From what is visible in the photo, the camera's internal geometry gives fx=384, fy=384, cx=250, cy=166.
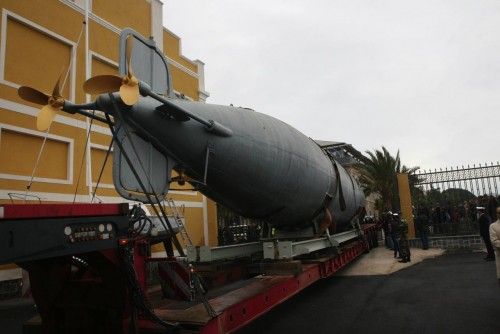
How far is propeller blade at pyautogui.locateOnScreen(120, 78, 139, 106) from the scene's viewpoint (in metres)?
3.47

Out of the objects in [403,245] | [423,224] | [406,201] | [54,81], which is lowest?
[403,245]

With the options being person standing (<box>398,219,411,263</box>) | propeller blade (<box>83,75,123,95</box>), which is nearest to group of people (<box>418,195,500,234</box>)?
person standing (<box>398,219,411,263</box>)

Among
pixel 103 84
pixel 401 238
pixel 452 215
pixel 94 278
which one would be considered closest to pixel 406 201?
pixel 452 215

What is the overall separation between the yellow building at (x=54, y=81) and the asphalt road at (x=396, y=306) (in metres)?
6.62

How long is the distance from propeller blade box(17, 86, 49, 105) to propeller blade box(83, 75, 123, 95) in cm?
90

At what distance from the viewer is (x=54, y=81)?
11969 millimetres

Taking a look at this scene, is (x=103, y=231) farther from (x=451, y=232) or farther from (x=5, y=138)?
(x=451, y=232)

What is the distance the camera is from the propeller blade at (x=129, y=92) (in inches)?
137

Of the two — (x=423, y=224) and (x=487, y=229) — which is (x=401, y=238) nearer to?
(x=487, y=229)

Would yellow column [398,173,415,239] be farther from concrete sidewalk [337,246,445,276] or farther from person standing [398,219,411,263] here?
person standing [398,219,411,263]

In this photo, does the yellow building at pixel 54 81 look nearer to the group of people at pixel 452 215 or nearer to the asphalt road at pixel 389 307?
the asphalt road at pixel 389 307

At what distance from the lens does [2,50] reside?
10.3 m

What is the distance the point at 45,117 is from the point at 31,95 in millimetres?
261

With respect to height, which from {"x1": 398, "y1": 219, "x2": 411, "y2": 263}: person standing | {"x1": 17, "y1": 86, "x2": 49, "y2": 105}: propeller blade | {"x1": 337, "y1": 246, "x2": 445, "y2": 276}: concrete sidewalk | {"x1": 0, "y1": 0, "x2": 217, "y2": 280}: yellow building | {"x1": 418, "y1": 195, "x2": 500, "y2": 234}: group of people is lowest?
{"x1": 337, "y1": 246, "x2": 445, "y2": 276}: concrete sidewalk
